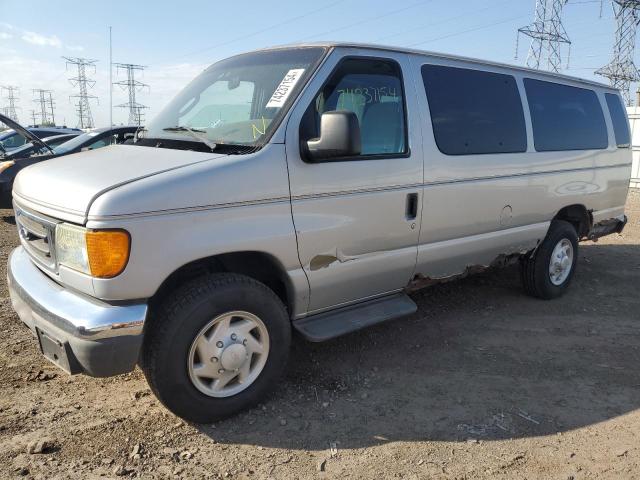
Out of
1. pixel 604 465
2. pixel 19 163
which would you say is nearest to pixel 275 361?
pixel 604 465

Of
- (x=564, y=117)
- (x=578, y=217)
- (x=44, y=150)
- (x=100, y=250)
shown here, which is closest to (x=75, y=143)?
(x=44, y=150)

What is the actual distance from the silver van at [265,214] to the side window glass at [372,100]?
0.5 inches

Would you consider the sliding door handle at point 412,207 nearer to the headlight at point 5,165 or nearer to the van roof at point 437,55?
the van roof at point 437,55

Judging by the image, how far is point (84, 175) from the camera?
284 cm

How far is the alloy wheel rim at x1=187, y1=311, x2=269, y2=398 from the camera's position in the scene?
291cm

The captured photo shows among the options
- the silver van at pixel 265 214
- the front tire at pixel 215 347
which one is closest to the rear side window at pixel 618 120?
the silver van at pixel 265 214

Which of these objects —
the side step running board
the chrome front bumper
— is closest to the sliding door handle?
the side step running board

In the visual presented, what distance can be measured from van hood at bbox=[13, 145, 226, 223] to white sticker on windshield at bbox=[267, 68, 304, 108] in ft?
1.73

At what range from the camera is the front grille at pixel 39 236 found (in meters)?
2.83

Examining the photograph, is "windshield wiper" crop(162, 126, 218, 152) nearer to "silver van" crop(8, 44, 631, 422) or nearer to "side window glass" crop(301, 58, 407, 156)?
"silver van" crop(8, 44, 631, 422)

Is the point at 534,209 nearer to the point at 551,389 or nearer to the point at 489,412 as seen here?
the point at 551,389

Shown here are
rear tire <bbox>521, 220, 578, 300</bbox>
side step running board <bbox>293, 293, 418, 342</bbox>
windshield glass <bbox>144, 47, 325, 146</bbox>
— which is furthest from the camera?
rear tire <bbox>521, 220, 578, 300</bbox>

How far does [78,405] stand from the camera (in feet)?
10.5

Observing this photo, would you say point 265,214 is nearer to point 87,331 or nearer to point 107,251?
point 107,251
